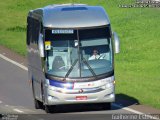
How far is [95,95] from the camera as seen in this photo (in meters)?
24.9

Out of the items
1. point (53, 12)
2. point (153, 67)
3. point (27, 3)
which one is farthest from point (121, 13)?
point (53, 12)

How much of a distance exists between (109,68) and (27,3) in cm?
4285

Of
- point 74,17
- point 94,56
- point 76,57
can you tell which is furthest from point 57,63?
point 74,17

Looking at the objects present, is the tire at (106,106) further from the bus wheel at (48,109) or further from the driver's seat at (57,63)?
the driver's seat at (57,63)

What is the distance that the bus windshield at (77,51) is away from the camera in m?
25.2

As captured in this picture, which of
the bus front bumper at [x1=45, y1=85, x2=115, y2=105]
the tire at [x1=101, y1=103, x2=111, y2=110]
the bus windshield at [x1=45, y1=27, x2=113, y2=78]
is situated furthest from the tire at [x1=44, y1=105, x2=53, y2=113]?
the tire at [x1=101, y1=103, x2=111, y2=110]

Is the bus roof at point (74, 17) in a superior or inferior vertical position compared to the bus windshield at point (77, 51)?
superior

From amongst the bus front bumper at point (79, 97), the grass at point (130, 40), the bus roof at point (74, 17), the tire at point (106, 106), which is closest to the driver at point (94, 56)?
the bus roof at point (74, 17)

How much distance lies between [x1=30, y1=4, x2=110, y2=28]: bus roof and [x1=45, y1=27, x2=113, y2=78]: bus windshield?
0.19 m

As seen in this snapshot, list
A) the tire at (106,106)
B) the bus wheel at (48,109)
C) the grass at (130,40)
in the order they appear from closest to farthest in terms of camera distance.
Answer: the bus wheel at (48,109) < the tire at (106,106) < the grass at (130,40)

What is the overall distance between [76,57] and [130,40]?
21.7m

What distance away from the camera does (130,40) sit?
46625mm

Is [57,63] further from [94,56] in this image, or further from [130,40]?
[130,40]

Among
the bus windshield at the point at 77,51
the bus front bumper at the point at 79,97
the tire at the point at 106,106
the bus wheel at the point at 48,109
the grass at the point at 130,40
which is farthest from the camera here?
the grass at the point at 130,40
